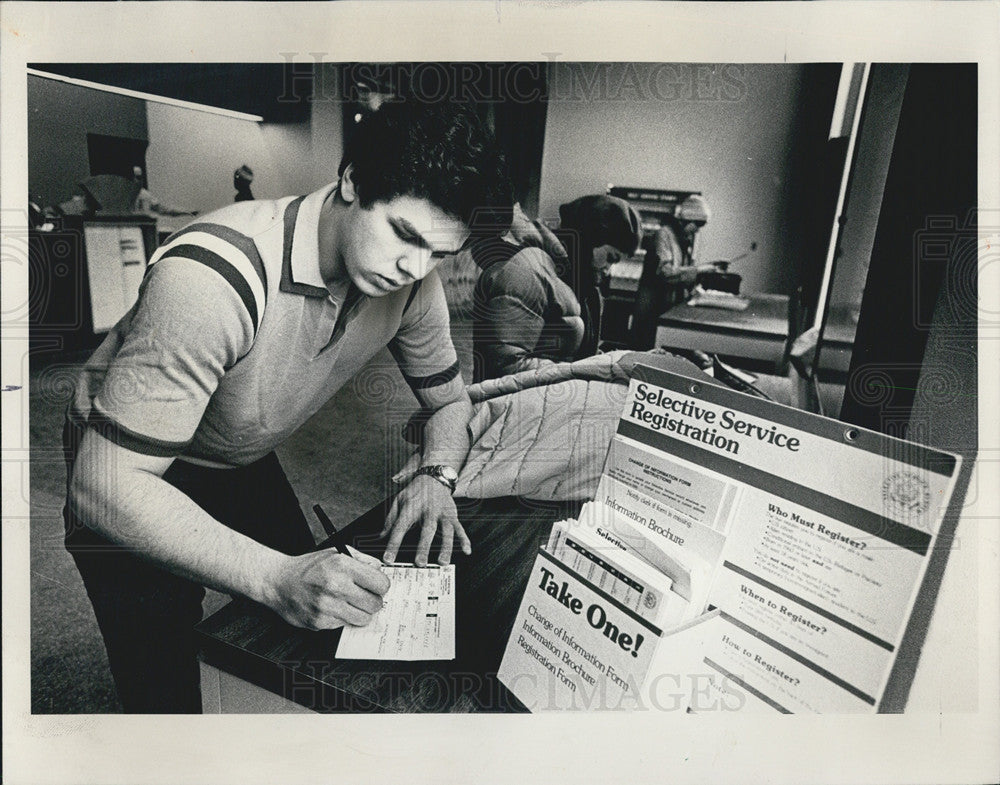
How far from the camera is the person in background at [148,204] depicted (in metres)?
1.08

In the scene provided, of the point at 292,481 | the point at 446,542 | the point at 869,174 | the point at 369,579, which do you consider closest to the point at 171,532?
the point at 292,481

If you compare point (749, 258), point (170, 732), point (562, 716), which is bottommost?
point (170, 732)

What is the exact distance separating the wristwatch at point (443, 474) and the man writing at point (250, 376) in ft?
0.27

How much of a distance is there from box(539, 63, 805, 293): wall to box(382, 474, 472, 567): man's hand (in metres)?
0.48

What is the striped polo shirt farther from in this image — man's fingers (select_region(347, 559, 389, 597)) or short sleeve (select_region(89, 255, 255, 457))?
man's fingers (select_region(347, 559, 389, 597))

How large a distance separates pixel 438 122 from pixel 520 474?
1.85 ft

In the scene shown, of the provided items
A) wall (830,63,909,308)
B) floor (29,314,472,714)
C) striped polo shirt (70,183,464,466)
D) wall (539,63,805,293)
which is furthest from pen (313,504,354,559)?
wall (830,63,909,308)

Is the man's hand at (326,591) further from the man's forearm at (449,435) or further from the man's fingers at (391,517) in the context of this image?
the man's forearm at (449,435)

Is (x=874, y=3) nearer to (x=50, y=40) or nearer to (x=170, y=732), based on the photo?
(x=50, y=40)

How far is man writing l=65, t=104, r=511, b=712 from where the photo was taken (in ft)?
3.41

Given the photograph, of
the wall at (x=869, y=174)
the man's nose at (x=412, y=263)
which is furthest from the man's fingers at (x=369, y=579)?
the wall at (x=869, y=174)

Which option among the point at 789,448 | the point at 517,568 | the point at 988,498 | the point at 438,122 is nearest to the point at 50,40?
the point at 438,122

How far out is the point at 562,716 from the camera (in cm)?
109

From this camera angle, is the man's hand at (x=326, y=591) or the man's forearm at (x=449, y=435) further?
the man's forearm at (x=449, y=435)
